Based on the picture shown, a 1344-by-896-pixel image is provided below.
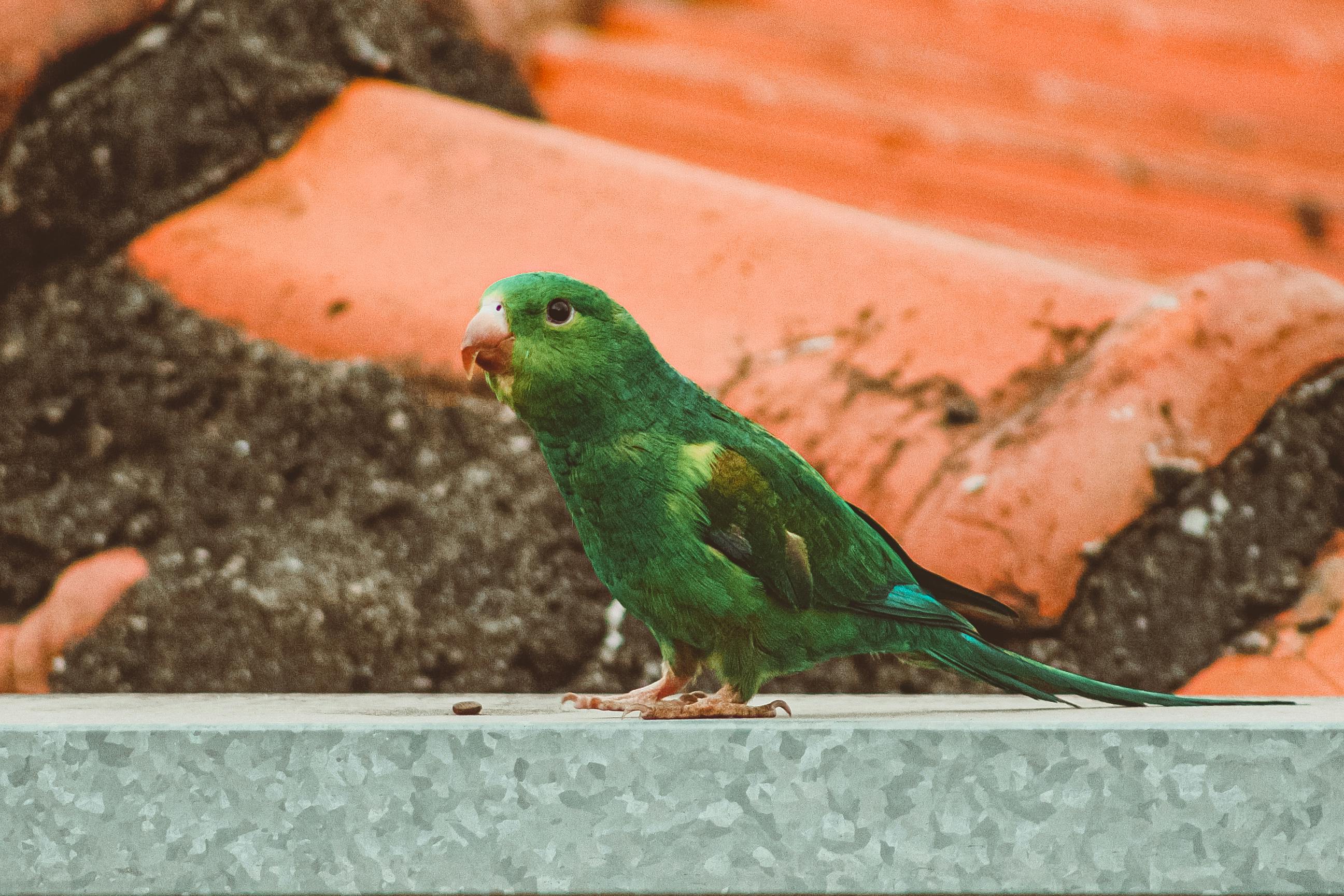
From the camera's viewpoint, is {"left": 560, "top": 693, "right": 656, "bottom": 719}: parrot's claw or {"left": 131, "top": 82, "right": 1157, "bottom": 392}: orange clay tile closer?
{"left": 560, "top": 693, "right": 656, "bottom": 719}: parrot's claw

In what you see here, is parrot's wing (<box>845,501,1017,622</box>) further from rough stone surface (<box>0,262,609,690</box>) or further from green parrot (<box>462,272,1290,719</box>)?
rough stone surface (<box>0,262,609,690</box>)

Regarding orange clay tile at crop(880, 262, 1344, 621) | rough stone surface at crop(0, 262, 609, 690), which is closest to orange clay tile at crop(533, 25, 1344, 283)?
orange clay tile at crop(880, 262, 1344, 621)

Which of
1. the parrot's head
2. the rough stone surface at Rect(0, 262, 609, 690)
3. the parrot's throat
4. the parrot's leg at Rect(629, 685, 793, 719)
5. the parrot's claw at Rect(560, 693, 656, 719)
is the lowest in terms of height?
the rough stone surface at Rect(0, 262, 609, 690)

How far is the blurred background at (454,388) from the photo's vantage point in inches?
70.4

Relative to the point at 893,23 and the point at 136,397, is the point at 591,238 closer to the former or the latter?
the point at 136,397

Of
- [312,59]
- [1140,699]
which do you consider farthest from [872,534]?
Result: [312,59]

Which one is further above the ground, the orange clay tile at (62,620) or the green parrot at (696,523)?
the green parrot at (696,523)

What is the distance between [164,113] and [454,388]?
86 cm

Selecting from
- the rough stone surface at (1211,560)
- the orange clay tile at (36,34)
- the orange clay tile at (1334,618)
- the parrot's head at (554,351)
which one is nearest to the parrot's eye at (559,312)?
the parrot's head at (554,351)

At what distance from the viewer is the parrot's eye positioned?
1.40m

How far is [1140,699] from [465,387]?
1.12 meters

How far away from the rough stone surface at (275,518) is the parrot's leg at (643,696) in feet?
1.13

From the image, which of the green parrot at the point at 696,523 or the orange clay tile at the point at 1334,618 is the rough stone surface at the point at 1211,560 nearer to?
the orange clay tile at the point at 1334,618

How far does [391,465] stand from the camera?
6.41ft
